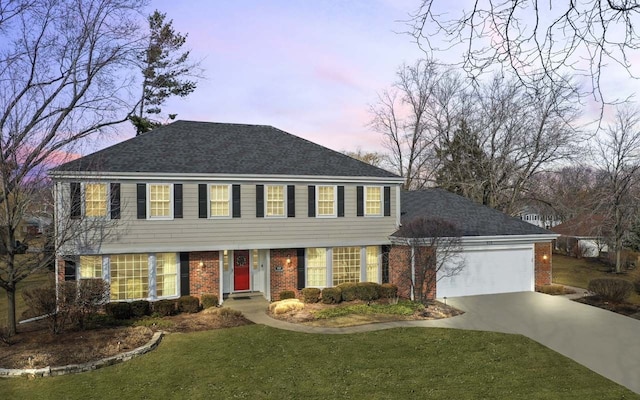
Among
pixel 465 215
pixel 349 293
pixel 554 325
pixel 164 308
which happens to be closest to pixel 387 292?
pixel 349 293

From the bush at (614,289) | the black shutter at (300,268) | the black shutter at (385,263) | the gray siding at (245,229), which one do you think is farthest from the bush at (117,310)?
the bush at (614,289)

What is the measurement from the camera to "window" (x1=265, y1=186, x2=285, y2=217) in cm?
1833

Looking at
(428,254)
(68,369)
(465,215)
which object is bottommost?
(68,369)

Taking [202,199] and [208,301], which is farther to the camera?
[202,199]

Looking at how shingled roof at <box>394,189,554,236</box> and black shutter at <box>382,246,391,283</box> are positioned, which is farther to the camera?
black shutter at <box>382,246,391,283</box>

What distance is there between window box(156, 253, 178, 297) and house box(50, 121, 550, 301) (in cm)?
4

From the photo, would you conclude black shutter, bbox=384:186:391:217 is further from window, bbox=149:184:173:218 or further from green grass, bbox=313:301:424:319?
window, bbox=149:184:173:218

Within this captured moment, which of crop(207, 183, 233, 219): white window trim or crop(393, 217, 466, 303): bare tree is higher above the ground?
crop(207, 183, 233, 219): white window trim

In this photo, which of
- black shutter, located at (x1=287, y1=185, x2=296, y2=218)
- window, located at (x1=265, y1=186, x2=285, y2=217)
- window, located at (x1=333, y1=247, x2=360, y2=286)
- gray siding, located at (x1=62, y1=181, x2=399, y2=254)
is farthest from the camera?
window, located at (x1=333, y1=247, x2=360, y2=286)

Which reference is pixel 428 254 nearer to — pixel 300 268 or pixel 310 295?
pixel 310 295

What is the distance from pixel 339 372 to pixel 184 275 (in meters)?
9.29

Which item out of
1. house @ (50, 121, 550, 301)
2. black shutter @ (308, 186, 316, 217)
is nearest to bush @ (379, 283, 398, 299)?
house @ (50, 121, 550, 301)

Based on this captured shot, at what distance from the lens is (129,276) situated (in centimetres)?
1680

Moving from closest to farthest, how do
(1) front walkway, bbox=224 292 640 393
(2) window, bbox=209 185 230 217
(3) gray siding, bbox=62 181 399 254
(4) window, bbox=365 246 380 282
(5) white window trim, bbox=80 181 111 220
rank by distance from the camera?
(1) front walkway, bbox=224 292 640 393, (5) white window trim, bbox=80 181 111 220, (3) gray siding, bbox=62 181 399 254, (2) window, bbox=209 185 230 217, (4) window, bbox=365 246 380 282
